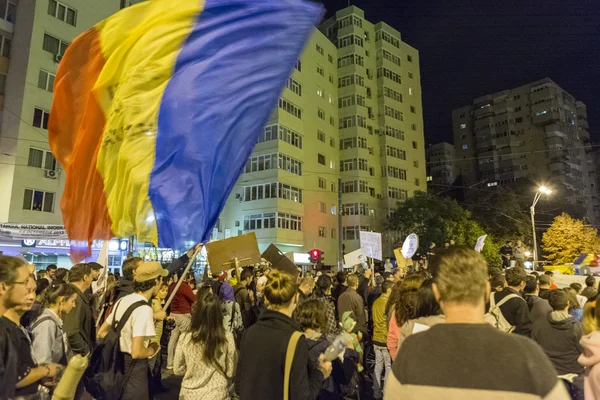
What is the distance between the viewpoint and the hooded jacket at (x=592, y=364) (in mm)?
3043

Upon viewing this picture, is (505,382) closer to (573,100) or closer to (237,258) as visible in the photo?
(237,258)

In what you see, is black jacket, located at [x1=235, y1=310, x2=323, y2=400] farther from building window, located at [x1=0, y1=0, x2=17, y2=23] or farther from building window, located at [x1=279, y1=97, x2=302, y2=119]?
building window, located at [x1=279, y1=97, x2=302, y2=119]

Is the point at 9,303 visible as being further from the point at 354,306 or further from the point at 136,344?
the point at 354,306

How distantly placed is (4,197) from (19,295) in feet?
92.9

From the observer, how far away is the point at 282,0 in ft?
19.6

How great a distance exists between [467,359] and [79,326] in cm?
512

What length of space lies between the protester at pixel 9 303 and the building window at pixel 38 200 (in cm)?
2828

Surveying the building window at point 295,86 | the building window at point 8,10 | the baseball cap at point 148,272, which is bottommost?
the baseball cap at point 148,272

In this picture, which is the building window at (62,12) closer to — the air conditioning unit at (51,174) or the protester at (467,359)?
the air conditioning unit at (51,174)

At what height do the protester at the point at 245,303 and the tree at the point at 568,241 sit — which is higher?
the tree at the point at 568,241

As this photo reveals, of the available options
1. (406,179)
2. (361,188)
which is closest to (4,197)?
(361,188)

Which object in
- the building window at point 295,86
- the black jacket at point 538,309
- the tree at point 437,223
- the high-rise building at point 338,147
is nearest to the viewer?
the black jacket at point 538,309

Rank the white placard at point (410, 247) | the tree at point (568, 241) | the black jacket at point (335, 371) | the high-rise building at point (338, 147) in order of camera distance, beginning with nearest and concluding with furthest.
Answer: the black jacket at point (335, 371) → the white placard at point (410, 247) → the high-rise building at point (338, 147) → the tree at point (568, 241)

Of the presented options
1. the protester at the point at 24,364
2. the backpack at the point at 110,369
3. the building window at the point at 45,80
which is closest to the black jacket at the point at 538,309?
the backpack at the point at 110,369
